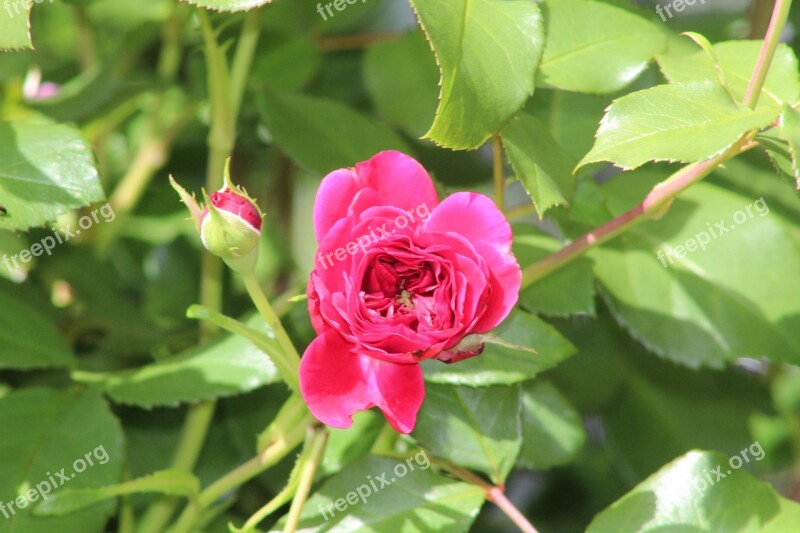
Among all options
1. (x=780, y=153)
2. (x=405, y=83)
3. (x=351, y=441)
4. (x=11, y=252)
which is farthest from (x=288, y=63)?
(x=780, y=153)

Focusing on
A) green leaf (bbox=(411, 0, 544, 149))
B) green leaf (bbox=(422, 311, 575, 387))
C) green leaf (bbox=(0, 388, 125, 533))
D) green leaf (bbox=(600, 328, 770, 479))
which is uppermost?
green leaf (bbox=(411, 0, 544, 149))

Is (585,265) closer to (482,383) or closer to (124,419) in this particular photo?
(482,383)

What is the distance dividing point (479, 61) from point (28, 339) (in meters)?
0.40

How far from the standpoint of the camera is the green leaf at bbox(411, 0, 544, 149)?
18.7 inches

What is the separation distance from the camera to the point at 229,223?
45 centimetres

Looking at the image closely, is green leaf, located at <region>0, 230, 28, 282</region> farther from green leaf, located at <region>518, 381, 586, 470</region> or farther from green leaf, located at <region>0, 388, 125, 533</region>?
green leaf, located at <region>518, 381, 586, 470</region>

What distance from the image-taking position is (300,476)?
1.78 feet

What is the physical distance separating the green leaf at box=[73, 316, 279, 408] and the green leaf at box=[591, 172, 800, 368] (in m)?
0.26

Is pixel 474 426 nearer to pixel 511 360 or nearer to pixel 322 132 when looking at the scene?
pixel 511 360

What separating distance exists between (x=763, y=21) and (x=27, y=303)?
28.3 inches

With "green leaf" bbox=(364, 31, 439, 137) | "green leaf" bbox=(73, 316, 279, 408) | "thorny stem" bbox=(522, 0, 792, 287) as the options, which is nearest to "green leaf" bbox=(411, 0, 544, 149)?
"thorny stem" bbox=(522, 0, 792, 287)

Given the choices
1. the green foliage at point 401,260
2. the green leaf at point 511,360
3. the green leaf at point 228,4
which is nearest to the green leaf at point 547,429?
the green foliage at point 401,260

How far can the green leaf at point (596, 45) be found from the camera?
63cm

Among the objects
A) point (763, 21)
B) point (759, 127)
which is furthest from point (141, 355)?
point (763, 21)
